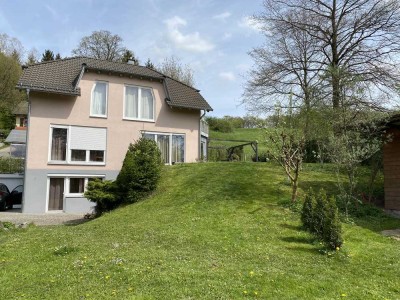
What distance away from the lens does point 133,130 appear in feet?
71.7

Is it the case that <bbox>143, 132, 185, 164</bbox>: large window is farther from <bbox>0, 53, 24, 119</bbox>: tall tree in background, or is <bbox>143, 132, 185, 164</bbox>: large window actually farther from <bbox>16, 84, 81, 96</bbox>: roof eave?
<bbox>0, 53, 24, 119</bbox>: tall tree in background

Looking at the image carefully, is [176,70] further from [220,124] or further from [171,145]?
[171,145]

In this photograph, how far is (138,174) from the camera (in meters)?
14.5

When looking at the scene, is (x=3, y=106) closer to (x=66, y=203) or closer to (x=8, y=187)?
(x=8, y=187)

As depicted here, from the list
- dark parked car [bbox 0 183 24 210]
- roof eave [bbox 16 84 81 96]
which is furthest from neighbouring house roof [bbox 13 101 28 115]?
roof eave [bbox 16 84 81 96]

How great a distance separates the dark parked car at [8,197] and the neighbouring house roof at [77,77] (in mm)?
6845

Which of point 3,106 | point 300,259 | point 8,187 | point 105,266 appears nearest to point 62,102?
point 8,187

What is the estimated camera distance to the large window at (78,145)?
65.5ft

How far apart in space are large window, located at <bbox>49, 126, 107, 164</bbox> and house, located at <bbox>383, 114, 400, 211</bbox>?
1511 cm

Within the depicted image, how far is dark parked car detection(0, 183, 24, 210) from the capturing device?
20656 mm

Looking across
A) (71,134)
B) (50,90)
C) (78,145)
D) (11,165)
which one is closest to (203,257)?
(78,145)

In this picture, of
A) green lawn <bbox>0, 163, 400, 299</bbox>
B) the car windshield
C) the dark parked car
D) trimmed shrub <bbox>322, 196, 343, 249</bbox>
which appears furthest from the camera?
the car windshield

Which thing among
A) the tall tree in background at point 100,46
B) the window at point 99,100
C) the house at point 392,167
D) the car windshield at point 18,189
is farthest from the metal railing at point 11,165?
the house at point 392,167

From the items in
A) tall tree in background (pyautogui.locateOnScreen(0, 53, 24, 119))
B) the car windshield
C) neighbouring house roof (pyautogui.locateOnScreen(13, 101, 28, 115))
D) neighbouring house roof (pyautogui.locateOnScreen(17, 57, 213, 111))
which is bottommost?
the car windshield
